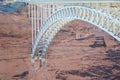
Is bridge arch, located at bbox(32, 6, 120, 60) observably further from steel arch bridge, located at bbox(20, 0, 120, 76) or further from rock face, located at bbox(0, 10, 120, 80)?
rock face, located at bbox(0, 10, 120, 80)

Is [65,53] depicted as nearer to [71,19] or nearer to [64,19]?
[64,19]

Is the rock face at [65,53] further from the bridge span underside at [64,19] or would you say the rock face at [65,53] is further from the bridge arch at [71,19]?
the bridge arch at [71,19]

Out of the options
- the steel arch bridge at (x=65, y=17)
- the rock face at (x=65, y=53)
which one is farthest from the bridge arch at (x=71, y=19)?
the rock face at (x=65, y=53)

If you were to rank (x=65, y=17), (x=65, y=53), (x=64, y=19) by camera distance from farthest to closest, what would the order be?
(x=65, y=53)
(x=64, y=19)
(x=65, y=17)

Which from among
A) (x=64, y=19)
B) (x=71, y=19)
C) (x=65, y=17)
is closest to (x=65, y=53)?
(x=64, y=19)

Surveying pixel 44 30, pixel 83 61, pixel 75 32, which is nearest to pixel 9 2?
pixel 75 32

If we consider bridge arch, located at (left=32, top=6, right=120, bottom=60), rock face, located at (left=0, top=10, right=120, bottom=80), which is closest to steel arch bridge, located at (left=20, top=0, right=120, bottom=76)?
bridge arch, located at (left=32, top=6, right=120, bottom=60)

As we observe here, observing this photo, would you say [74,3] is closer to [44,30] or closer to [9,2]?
[44,30]
